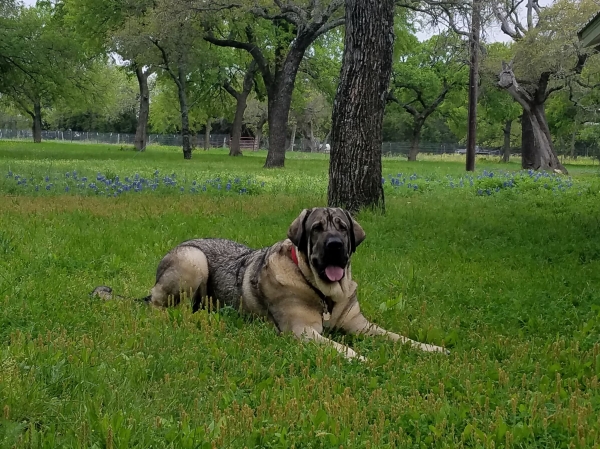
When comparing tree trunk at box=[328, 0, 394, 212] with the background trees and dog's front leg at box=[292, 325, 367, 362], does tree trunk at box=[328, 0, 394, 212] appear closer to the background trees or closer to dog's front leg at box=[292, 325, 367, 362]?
dog's front leg at box=[292, 325, 367, 362]

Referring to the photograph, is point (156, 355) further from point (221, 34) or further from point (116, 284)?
point (221, 34)

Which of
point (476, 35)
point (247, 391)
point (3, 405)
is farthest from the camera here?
point (476, 35)

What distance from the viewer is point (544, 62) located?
31.1 meters

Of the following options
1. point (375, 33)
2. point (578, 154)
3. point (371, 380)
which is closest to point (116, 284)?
point (371, 380)

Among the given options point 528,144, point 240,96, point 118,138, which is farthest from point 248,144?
point 528,144

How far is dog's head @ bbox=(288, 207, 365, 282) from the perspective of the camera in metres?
4.71

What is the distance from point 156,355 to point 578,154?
260ft

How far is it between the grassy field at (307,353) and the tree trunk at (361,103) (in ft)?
5.01

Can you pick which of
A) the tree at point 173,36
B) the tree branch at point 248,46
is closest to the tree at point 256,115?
the tree at point 173,36

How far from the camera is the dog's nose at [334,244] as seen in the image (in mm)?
4664

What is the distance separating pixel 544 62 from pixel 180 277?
1178 inches

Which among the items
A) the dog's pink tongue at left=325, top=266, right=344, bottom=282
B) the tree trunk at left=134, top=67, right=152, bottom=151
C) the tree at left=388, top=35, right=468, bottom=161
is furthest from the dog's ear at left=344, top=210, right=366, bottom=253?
the tree at left=388, top=35, right=468, bottom=161

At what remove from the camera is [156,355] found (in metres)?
4.25

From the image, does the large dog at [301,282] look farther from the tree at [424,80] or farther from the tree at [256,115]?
the tree at [256,115]
